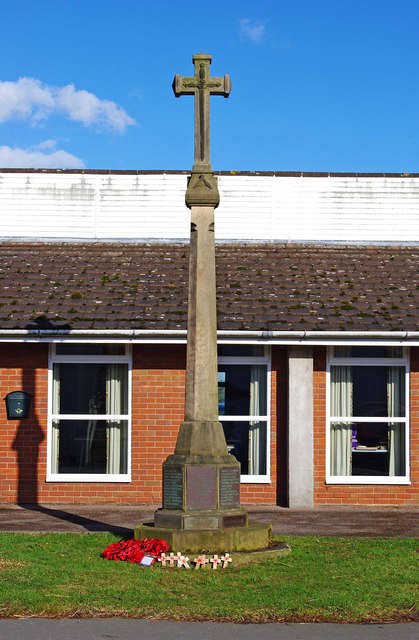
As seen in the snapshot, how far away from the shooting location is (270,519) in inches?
575

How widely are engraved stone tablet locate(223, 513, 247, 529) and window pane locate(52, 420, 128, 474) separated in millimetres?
5683

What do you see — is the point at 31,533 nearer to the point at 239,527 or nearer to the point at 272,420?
the point at 239,527

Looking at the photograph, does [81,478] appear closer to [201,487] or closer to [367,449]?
[367,449]

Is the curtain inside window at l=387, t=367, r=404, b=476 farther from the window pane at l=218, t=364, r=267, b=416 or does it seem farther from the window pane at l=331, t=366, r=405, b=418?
the window pane at l=218, t=364, r=267, b=416

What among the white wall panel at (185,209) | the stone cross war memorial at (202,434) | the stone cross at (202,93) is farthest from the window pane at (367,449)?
the stone cross at (202,93)

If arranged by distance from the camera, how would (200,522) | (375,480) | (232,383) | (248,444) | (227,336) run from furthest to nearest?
1. (232,383)
2. (248,444)
3. (375,480)
4. (227,336)
5. (200,522)

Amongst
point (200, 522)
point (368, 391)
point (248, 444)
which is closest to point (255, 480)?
point (248, 444)

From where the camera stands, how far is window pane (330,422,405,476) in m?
16.7

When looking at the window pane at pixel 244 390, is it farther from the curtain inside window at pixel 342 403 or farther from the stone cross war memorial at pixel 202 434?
the stone cross war memorial at pixel 202 434

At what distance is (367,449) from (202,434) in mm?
6261

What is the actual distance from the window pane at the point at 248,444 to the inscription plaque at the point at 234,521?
213 inches

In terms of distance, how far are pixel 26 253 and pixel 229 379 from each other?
15.3 ft

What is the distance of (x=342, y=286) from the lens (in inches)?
693

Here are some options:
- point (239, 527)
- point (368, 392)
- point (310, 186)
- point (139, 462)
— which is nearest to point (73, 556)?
point (239, 527)
